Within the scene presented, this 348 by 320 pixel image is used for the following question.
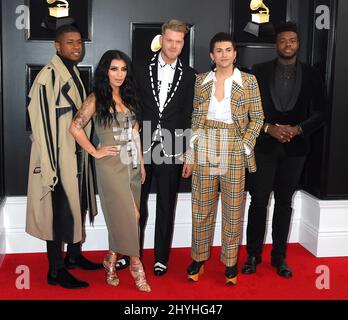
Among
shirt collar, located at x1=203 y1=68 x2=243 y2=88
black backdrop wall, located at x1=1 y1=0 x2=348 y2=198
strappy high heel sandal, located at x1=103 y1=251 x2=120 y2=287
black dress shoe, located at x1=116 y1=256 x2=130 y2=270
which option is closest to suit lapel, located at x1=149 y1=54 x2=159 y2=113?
shirt collar, located at x1=203 y1=68 x2=243 y2=88

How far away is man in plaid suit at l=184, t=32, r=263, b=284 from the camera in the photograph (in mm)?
3234

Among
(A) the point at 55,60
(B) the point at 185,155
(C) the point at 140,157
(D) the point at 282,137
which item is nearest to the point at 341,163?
(D) the point at 282,137

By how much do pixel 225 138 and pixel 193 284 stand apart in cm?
105

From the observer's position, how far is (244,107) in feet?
10.6

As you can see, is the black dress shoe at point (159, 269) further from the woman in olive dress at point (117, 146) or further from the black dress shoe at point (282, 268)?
the black dress shoe at point (282, 268)

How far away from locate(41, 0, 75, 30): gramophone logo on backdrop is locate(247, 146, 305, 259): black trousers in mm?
1856

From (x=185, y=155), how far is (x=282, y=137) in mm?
696

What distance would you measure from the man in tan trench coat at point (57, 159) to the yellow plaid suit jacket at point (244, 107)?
79 cm

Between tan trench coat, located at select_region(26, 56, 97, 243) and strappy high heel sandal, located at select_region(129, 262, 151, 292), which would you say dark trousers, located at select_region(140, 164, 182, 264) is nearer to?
strappy high heel sandal, located at select_region(129, 262, 151, 292)

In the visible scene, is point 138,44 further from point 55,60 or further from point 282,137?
point 282,137

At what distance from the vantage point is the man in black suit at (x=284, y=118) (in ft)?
11.4

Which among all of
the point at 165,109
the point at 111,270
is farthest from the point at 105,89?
the point at 111,270

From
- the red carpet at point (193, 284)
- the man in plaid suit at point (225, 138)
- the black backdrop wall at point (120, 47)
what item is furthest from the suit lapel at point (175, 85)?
the red carpet at point (193, 284)

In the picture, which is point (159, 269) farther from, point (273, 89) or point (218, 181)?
point (273, 89)
